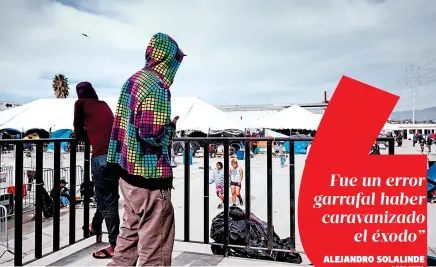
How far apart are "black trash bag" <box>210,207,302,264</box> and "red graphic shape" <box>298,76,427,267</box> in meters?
0.80

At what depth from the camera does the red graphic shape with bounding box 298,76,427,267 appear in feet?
6.07

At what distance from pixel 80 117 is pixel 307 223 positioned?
2022mm

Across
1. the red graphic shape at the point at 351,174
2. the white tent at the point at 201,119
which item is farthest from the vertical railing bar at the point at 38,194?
the white tent at the point at 201,119

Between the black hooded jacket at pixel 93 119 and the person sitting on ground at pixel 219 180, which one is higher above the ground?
the black hooded jacket at pixel 93 119

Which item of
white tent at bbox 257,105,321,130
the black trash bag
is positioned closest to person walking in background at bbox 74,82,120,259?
the black trash bag

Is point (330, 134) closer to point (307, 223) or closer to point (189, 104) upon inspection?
point (307, 223)

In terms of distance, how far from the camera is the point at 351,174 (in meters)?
1.91

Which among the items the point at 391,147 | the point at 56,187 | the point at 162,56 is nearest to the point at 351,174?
the point at 391,147

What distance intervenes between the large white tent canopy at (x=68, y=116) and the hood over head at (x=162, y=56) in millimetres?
12159

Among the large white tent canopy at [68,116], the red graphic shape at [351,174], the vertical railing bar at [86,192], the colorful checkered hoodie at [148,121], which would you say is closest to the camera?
the colorful checkered hoodie at [148,121]

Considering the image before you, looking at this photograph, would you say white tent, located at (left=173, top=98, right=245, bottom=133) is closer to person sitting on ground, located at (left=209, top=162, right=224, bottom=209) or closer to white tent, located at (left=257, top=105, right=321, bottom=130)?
white tent, located at (left=257, top=105, right=321, bottom=130)

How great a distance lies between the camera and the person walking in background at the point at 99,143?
2.58m

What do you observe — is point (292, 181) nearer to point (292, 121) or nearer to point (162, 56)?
point (162, 56)

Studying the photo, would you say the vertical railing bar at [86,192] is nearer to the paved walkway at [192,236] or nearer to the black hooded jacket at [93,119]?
the paved walkway at [192,236]
